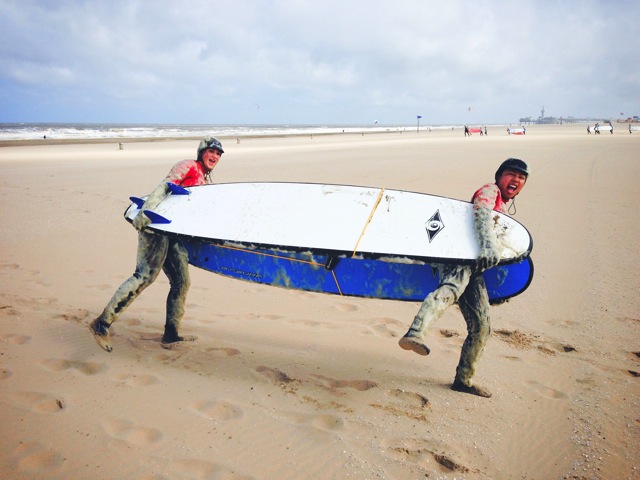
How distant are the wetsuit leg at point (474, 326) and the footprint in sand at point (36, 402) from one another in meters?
2.79

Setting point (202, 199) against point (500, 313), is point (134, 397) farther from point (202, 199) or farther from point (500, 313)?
point (500, 313)

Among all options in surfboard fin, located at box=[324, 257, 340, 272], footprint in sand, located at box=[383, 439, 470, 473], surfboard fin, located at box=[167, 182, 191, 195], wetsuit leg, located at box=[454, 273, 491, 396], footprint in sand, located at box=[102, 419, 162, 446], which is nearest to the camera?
footprint in sand, located at box=[383, 439, 470, 473]

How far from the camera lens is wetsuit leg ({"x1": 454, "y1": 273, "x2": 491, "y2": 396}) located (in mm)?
3139

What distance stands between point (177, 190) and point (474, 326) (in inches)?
115

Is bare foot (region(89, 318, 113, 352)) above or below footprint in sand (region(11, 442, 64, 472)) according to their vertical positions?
above

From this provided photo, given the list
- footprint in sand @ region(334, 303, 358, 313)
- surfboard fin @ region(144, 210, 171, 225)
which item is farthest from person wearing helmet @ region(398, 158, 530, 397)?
surfboard fin @ region(144, 210, 171, 225)

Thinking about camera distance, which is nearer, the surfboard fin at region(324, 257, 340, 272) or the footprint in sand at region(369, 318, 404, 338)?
the surfboard fin at region(324, 257, 340, 272)

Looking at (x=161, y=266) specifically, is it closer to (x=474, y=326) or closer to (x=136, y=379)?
(x=136, y=379)

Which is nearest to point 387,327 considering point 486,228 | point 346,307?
point 346,307

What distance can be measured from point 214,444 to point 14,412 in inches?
54.0

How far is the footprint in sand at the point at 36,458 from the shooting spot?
2.36m

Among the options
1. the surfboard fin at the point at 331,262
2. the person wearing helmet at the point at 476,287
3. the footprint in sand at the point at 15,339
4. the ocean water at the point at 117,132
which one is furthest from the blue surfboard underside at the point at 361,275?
the ocean water at the point at 117,132

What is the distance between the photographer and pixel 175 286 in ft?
13.0

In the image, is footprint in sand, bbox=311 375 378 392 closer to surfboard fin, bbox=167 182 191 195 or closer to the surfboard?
the surfboard
